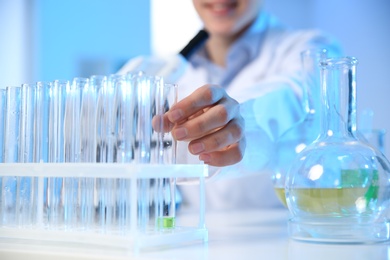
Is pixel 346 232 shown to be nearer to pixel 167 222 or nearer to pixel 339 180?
pixel 339 180

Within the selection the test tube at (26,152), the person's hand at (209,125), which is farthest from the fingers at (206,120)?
the test tube at (26,152)

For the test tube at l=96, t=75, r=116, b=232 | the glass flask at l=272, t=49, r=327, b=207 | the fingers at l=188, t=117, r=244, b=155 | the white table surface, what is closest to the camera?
the white table surface

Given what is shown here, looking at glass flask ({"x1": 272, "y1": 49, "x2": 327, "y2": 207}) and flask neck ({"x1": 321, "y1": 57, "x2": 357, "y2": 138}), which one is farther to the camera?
glass flask ({"x1": 272, "y1": 49, "x2": 327, "y2": 207})

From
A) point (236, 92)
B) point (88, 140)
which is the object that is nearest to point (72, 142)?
point (88, 140)

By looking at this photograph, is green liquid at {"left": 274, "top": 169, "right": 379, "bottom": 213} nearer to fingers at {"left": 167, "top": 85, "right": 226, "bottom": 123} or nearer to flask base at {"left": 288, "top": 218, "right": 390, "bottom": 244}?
flask base at {"left": 288, "top": 218, "right": 390, "bottom": 244}

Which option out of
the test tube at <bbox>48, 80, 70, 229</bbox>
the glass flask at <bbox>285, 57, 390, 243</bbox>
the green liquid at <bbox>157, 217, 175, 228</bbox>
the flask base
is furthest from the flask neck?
the test tube at <bbox>48, 80, 70, 229</bbox>

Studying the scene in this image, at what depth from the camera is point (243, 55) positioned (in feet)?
6.61

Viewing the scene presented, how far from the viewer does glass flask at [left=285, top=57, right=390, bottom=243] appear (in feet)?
2.48

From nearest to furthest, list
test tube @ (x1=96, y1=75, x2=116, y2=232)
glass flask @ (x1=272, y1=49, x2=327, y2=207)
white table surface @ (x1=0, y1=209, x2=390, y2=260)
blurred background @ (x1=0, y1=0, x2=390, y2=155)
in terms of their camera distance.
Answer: white table surface @ (x1=0, y1=209, x2=390, y2=260), test tube @ (x1=96, y1=75, x2=116, y2=232), glass flask @ (x1=272, y1=49, x2=327, y2=207), blurred background @ (x1=0, y1=0, x2=390, y2=155)

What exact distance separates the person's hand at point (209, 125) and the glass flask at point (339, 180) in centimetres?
16

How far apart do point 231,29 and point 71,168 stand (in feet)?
4.26

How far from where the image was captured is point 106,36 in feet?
A: 10.6

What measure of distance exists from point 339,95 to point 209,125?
0.67 ft

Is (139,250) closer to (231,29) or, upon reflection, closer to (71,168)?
(71,168)
